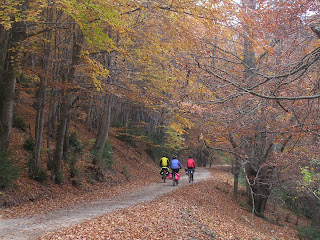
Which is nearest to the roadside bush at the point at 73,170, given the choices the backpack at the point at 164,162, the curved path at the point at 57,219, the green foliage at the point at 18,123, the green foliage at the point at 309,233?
the curved path at the point at 57,219

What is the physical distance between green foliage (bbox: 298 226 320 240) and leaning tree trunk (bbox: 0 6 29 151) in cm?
1479

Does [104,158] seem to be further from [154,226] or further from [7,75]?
[154,226]

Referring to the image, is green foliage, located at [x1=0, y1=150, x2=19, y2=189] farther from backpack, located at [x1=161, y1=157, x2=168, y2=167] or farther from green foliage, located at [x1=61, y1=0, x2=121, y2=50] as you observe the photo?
backpack, located at [x1=161, y1=157, x2=168, y2=167]

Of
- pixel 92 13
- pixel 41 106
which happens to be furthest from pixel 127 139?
pixel 92 13

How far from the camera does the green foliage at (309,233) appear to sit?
14188 mm

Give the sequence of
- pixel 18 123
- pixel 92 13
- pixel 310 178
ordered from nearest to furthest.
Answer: pixel 92 13 → pixel 310 178 → pixel 18 123

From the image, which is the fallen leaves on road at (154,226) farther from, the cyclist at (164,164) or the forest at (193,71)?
the cyclist at (164,164)

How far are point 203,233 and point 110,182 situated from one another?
846cm

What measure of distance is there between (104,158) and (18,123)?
5.16 meters

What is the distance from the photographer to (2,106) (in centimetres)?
973

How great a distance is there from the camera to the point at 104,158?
16.6 m

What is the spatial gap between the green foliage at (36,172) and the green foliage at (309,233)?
13.0 meters

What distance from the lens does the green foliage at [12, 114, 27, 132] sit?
563 inches

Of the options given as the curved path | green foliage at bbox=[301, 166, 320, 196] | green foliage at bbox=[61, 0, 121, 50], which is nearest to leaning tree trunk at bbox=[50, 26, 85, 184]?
the curved path
